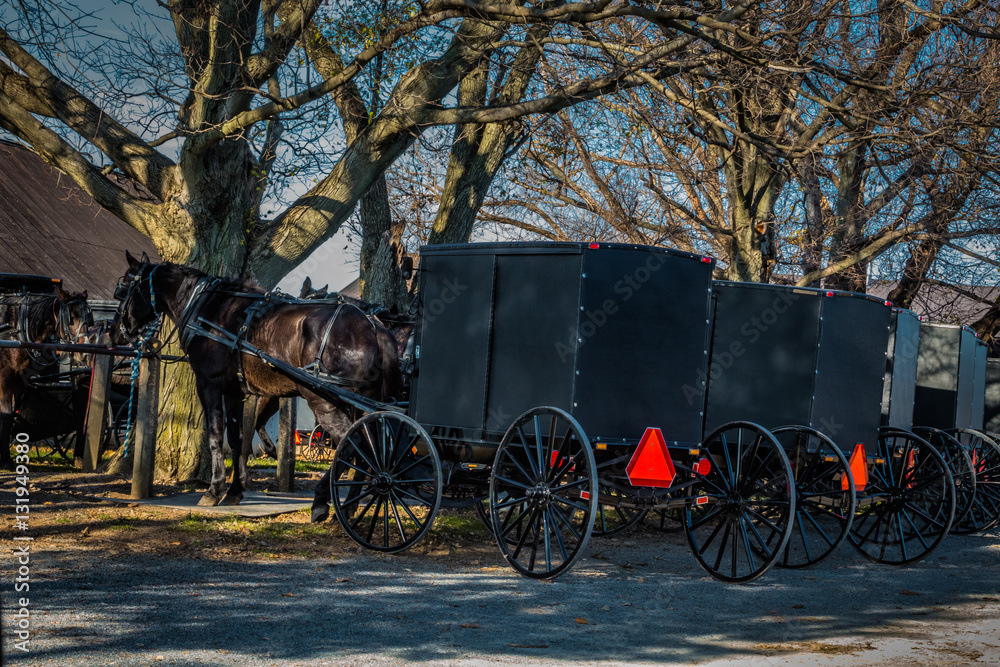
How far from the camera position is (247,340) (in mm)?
9445

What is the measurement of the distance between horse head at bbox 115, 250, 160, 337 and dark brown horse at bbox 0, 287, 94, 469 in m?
1.88

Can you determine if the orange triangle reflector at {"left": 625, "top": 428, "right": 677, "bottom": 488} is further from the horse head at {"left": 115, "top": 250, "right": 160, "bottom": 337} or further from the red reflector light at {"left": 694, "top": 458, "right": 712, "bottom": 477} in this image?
the horse head at {"left": 115, "top": 250, "right": 160, "bottom": 337}

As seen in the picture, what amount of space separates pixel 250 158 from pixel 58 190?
17.5m

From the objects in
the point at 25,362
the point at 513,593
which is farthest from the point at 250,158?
the point at 513,593

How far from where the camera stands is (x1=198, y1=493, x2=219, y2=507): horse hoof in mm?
9117

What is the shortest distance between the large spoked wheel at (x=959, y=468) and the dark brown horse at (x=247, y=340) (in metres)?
6.46

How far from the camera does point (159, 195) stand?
1094cm

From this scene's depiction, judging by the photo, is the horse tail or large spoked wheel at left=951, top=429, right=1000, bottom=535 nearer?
the horse tail

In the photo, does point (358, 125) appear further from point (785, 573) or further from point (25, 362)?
point (785, 573)

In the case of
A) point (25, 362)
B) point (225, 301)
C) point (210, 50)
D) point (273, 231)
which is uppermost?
point (210, 50)

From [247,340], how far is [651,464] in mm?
4535

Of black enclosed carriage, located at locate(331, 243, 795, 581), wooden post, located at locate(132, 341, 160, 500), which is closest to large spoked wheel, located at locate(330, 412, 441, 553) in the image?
black enclosed carriage, located at locate(331, 243, 795, 581)

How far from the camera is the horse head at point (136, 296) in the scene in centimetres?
1002

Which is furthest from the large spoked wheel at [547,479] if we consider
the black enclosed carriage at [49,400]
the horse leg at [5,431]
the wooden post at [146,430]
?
the black enclosed carriage at [49,400]
